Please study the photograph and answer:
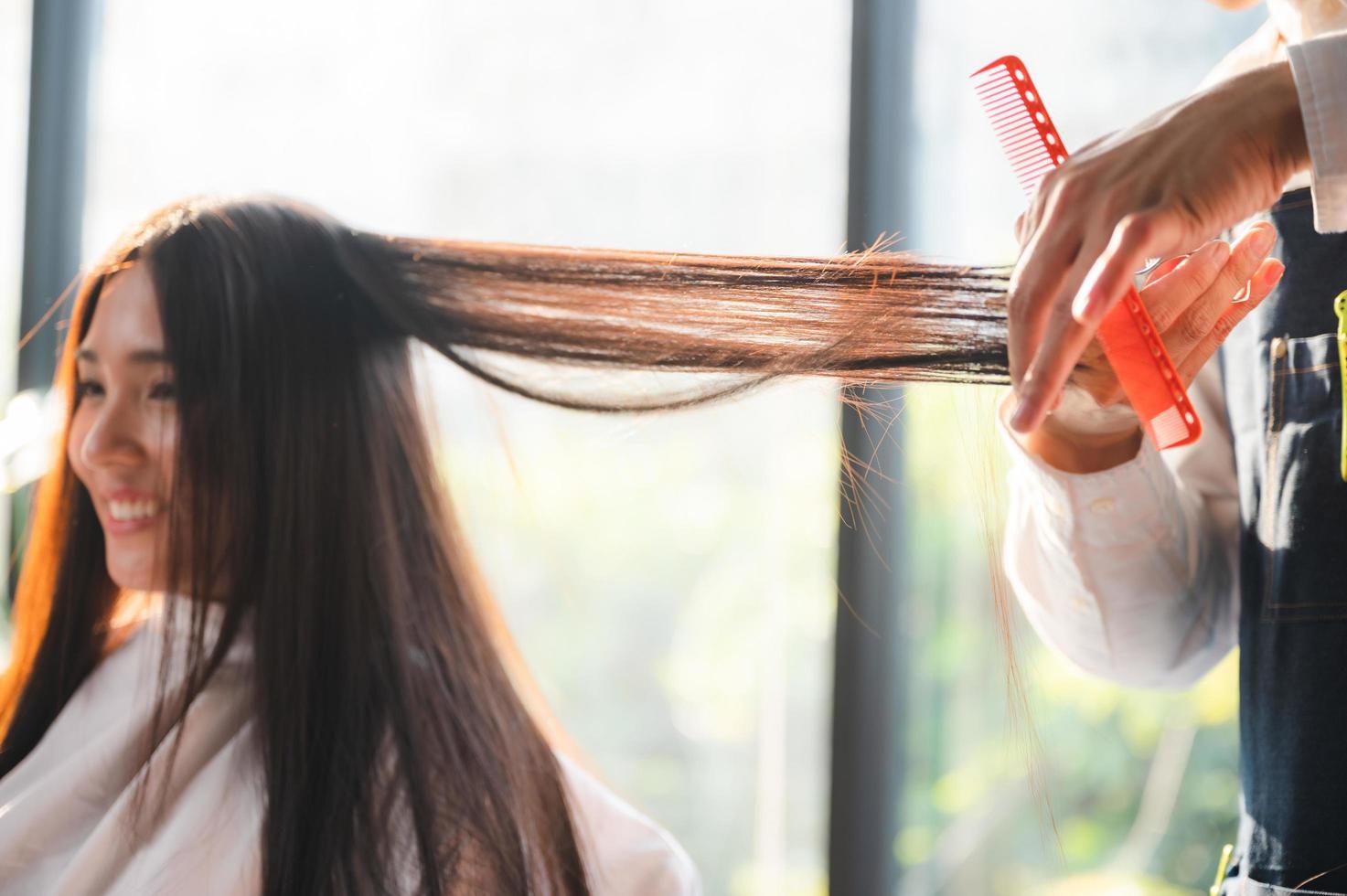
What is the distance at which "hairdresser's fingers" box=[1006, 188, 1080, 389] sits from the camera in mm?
653

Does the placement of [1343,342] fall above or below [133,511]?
above

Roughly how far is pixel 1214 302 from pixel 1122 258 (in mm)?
210

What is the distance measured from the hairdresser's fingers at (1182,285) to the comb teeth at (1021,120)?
110 mm

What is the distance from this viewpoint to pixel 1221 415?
3.54ft

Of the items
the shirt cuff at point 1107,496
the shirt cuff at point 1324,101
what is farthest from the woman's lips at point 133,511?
the shirt cuff at point 1324,101

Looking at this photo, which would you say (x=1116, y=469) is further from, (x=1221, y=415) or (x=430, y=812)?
(x=430, y=812)

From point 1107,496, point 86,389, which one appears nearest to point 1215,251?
point 1107,496

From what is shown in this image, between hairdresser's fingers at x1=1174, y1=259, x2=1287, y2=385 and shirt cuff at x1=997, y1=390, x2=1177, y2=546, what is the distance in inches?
6.7

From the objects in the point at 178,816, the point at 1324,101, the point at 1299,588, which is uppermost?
the point at 1324,101

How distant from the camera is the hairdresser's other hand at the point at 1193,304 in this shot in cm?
76

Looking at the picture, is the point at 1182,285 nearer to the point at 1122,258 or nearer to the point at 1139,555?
the point at 1122,258

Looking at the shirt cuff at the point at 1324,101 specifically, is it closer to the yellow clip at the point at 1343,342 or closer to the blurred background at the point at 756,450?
the yellow clip at the point at 1343,342

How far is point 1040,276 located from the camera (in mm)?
657

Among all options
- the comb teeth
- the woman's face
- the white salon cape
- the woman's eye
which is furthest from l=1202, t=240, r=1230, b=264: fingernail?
the woman's eye
